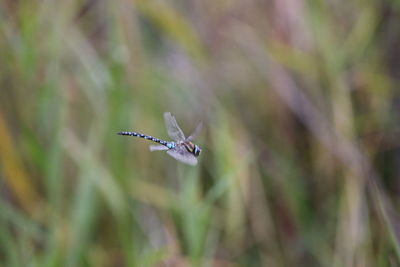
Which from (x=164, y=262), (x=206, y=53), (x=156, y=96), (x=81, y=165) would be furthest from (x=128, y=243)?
(x=206, y=53)

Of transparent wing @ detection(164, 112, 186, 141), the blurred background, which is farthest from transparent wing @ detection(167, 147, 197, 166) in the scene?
the blurred background

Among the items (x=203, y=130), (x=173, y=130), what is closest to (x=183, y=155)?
(x=173, y=130)

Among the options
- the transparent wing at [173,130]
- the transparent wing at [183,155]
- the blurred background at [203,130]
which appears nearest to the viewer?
the transparent wing at [183,155]

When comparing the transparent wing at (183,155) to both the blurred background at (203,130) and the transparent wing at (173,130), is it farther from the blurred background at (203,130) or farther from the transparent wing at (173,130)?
the blurred background at (203,130)

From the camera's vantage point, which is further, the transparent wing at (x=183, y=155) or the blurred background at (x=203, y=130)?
the blurred background at (x=203, y=130)

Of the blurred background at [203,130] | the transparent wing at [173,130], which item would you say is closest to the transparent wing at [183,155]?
the transparent wing at [173,130]

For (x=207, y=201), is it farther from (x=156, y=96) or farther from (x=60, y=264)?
(x=156, y=96)
